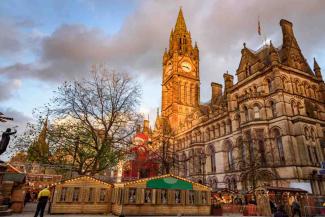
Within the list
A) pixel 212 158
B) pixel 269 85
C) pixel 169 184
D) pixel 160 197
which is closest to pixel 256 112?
pixel 269 85

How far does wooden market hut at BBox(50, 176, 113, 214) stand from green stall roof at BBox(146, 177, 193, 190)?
399cm

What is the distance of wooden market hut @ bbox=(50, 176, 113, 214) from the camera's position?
18.2 m

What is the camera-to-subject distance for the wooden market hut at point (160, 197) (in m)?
18.5

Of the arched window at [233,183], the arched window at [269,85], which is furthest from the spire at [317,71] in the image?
the arched window at [233,183]

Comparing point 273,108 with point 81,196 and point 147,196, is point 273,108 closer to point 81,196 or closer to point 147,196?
point 147,196

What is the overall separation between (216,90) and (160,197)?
39846mm

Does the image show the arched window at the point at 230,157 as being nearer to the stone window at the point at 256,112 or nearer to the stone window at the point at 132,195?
the stone window at the point at 256,112

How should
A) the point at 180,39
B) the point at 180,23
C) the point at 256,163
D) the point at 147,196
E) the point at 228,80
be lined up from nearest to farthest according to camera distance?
the point at 147,196
the point at 256,163
the point at 228,80
the point at 180,39
the point at 180,23

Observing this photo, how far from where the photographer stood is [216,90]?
55.2m

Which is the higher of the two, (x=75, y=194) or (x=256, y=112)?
(x=256, y=112)

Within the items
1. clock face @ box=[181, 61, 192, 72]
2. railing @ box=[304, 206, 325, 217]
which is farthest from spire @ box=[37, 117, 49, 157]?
clock face @ box=[181, 61, 192, 72]

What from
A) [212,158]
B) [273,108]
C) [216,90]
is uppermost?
[216,90]

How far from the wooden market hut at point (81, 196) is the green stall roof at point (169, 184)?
157 inches

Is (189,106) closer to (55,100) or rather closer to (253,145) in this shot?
(253,145)
